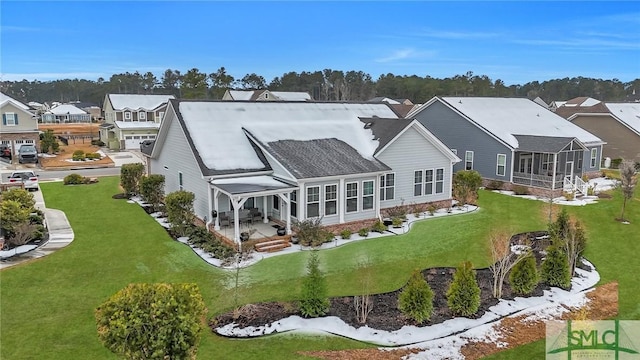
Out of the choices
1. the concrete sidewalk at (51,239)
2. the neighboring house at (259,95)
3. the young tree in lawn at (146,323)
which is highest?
the neighboring house at (259,95)

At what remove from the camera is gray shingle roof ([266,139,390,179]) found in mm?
20203

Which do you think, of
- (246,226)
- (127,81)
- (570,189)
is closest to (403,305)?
(246,226)

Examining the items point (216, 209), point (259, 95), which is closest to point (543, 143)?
point (216, 209)

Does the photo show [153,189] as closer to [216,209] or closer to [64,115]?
[216,209]

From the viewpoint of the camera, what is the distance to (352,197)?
2112cm

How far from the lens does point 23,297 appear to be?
13.6m

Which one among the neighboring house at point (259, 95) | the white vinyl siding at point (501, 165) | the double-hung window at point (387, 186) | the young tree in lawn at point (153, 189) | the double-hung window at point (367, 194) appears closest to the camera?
the double-hung window at point (367, 194)

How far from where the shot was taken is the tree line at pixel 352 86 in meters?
108

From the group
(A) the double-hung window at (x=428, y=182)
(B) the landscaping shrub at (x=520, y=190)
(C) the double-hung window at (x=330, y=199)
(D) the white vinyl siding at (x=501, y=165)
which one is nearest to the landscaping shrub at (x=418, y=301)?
(C) the double-hung window at (x=330, y=199)

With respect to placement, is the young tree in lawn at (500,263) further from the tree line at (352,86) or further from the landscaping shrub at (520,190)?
the tree line at (352,86)

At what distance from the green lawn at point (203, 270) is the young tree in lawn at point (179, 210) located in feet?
2.29

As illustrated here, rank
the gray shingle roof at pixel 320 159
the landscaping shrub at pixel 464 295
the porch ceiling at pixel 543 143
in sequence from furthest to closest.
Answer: the porch ceiling at pixel 543 143, the gray shingle roof at pixel 320 159, the landscaping shrub at pixel 464 295

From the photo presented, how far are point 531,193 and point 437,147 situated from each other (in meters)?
9.00

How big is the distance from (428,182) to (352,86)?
102 meters
